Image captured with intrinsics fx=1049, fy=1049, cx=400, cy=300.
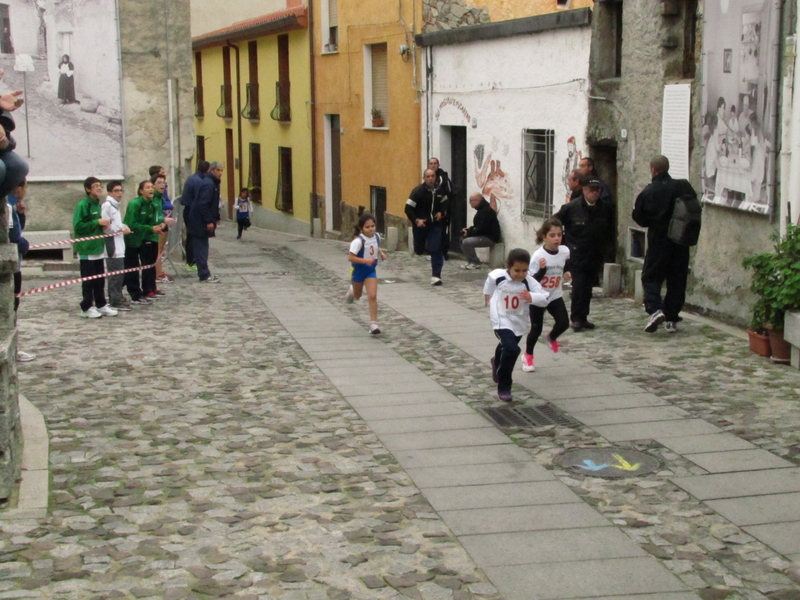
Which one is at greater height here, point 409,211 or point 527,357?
point 409,211

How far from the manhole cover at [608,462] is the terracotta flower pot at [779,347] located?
2.95m

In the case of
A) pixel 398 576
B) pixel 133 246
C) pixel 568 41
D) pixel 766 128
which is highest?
pixel 568 41

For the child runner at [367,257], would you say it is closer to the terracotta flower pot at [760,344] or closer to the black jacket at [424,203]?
the terracotta flower pot at [760,344]

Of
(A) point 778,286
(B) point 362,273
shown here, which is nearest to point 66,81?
(B) point 362,273

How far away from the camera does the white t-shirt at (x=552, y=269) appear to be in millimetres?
9062

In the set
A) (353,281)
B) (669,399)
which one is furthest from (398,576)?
(353,281)

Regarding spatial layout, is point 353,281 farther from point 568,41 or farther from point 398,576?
point 398,576

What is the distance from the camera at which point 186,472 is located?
642cm

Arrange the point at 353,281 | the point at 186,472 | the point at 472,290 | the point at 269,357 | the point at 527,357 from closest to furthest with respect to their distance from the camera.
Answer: the point at 186,472 < the point at 527,357 < the point at 269,357 < the point at 353,281 < the point at 472,290

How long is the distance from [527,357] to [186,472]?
145 inches

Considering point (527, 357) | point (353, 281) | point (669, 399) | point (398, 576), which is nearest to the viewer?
point (398, 576)

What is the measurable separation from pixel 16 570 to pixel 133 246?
8.55 m

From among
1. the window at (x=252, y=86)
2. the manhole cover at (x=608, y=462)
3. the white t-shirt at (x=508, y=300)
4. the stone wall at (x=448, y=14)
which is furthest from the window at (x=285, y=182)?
the manhole cover at (x=608, y=462)

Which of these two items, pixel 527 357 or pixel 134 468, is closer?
Answer: pixel 134 468
